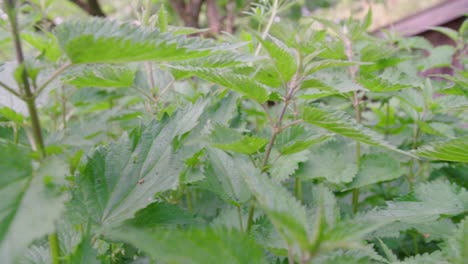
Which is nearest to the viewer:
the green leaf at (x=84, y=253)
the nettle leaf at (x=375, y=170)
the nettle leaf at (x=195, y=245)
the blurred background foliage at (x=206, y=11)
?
the nettle leaf at (x=195, y=245)

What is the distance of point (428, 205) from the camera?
1.64ft

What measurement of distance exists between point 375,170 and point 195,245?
0.45m

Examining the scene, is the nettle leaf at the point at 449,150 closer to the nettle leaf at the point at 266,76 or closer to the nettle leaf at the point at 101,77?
the nettle leaf at the point at 266,76

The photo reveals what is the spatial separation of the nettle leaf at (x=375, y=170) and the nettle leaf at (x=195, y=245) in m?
0.34

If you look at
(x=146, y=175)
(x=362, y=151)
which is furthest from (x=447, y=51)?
(x=146, y=175)

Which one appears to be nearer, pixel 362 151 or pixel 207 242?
pixel 207 242


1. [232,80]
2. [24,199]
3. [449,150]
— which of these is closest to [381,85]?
[449,150]

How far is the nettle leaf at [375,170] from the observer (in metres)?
0.62

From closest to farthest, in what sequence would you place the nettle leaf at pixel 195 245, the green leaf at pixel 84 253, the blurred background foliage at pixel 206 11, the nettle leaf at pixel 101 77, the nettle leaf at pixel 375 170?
the nettle leaf at pixel 195 245 < the green leaf at pixel 84 253 < the nettle leaf at pixel 101 77 < the nettle leaf at pixel 375 170 < the blurred background foliage at pixel 206 11

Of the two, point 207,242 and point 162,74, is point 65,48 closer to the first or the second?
point 207,242

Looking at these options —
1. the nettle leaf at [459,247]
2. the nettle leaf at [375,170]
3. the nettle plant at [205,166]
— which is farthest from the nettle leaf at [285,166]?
the nettle leaf at [459,247]

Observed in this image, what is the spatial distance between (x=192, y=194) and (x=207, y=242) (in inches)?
21.8

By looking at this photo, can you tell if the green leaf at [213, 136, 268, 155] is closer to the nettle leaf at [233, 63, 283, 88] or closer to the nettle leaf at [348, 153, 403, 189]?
the nettle leaf at [233, 63, 283, 88]

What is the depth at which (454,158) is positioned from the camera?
48 centimetres
